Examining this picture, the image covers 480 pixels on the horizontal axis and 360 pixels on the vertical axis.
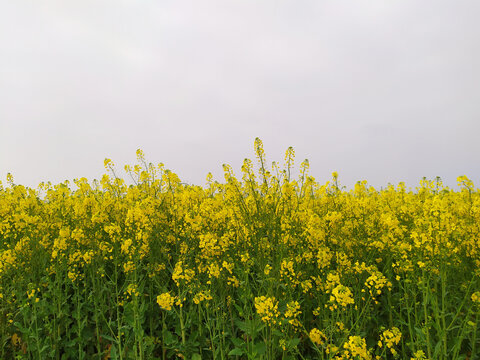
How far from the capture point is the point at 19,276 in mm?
4391

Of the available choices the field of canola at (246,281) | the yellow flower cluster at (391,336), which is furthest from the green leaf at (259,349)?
the yellow flower cluster at (391,336)

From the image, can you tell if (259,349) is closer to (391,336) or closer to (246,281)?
(246,281)

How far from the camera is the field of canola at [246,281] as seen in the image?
3.35 m

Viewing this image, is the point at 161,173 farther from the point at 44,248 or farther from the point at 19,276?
the point at 19,276

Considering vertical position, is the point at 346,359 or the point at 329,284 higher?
the point at 329,284

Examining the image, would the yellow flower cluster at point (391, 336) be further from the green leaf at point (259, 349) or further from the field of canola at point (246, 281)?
the green leaf at point (259, 349)

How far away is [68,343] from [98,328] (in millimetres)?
390

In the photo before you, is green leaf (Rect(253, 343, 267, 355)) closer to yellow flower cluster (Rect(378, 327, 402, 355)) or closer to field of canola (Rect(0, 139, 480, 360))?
field of canola (Rect(0, 139, 480, 360))

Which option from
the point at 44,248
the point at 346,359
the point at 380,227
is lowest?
the point at 346,359

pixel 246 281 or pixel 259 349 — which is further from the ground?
pixel 246 281

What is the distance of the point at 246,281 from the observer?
11.0ft

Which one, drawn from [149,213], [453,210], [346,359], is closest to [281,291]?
[346,359]

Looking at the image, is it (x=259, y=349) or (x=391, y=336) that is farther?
Answer: (x=259, y=349)

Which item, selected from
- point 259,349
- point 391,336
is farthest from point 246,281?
point 391,336
